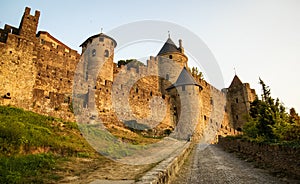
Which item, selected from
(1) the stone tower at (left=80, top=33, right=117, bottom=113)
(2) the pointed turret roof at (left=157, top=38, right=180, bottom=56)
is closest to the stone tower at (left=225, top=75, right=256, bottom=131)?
(2) the pointed turret roof at (left=157, top=38, right=180, bottom=56)

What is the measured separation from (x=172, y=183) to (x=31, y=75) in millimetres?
14986

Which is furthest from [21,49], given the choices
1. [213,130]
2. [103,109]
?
[213,130]

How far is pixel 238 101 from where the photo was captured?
40312mm

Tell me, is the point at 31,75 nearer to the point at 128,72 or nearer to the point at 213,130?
the point at 128,72

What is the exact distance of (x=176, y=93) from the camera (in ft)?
90.4

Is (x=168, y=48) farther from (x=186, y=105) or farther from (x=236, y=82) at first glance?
(x=236, y=82)

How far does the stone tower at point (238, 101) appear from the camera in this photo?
39344 mm

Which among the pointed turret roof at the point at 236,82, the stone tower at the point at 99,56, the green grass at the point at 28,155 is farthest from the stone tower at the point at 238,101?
the green grass at the point at 28,155

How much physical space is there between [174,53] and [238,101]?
1656cm

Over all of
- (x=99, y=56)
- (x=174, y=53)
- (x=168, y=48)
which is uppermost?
(x=168, y=48)

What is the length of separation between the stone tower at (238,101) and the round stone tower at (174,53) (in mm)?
13306

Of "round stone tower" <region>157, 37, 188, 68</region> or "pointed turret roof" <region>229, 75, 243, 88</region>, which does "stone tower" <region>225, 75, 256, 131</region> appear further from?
"round stone tower" <region>157, 37, 188, 68</region>

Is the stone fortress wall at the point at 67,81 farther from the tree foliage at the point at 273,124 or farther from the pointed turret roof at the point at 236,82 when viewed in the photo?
the pointed turret roof at the point at 236,82

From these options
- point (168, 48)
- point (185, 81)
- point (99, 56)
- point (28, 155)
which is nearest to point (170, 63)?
point (168, 48)
